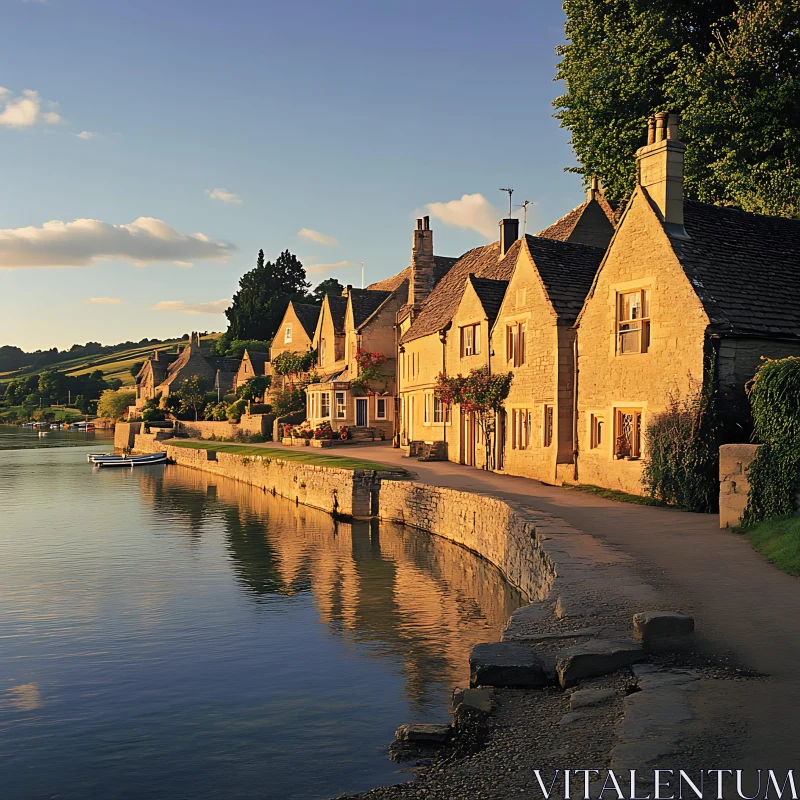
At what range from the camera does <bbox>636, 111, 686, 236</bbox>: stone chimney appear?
77.4 ft

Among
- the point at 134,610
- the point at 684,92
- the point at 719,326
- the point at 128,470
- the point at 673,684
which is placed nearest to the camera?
the point at 673,684

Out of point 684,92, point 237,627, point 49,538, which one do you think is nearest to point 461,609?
point 237,627

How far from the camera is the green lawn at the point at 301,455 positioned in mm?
33156

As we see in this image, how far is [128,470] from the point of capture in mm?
59344

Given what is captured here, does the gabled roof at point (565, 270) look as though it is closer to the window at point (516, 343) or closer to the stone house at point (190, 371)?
the window at point (516, 343)

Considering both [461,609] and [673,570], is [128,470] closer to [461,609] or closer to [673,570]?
[461,609]

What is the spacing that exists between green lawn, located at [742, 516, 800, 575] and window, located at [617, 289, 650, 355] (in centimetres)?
803

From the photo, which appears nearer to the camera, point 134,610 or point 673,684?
point 673,684

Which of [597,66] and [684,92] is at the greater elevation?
[597,66]

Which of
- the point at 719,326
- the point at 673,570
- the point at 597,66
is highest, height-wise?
the point at 597,66

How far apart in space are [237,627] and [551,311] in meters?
16.4

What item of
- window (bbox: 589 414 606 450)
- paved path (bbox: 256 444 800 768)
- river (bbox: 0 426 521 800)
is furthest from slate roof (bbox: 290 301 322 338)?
paved path (bbox: 256 444 800 768)

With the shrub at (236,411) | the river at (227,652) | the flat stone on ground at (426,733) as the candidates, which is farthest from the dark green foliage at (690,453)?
the shrub at (236,411)

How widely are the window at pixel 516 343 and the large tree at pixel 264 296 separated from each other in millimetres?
79822
